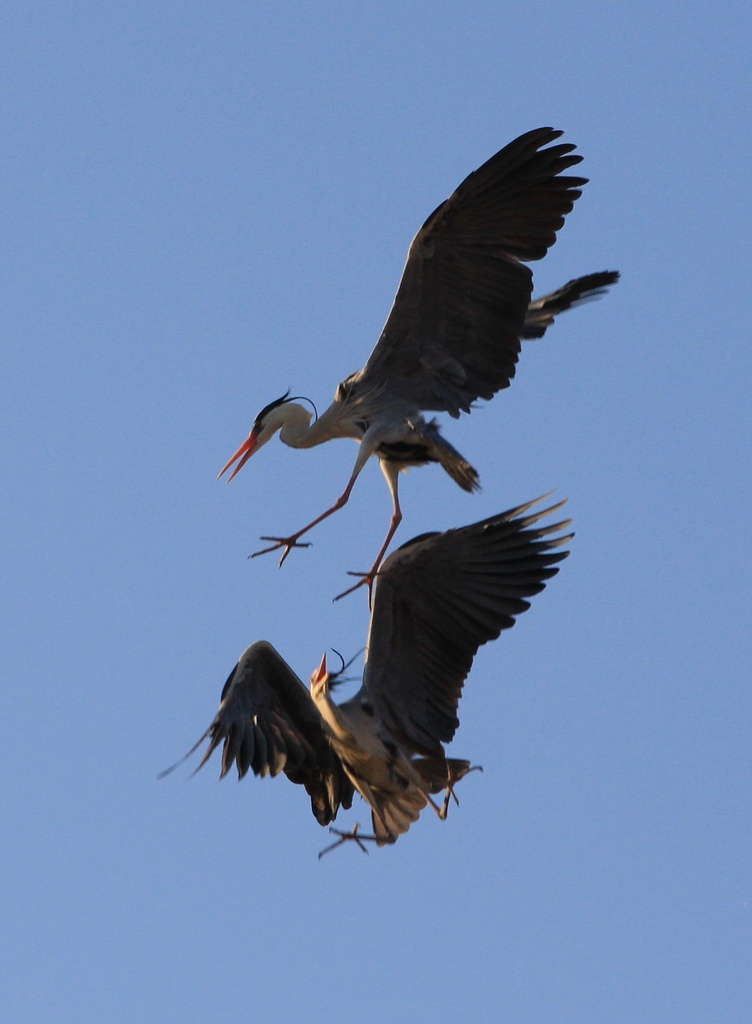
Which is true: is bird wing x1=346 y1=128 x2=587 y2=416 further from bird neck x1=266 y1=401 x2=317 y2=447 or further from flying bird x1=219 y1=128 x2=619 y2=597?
bird neck x1=266 y1=401 x2=317 y2=447

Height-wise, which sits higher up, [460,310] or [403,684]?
[460,310]

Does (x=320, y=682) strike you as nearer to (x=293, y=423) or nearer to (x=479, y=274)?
(x=293, y=423)

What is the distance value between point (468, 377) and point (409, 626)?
154 cm

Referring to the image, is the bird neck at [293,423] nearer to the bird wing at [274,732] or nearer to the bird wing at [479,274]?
the bird wing at [479,274]

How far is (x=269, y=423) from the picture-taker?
12547 millimetres

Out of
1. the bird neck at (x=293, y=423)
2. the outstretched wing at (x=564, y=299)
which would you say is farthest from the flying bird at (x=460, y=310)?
the outstretched wing at (x=564, y=299)

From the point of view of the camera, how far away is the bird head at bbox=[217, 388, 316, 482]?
Result: 40.6ft

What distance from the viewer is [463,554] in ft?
35.0

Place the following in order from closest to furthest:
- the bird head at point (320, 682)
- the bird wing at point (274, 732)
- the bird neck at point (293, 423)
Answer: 1. the bird wing at point (274, 732)
2. the bird head at point (320, 682)
3. the bird neck at point (293, 423)

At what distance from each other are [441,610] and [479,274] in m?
1.97

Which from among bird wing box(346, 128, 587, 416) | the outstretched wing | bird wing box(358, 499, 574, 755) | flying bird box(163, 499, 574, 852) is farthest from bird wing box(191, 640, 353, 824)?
the outstretched wing

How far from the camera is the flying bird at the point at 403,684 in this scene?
34.8ft

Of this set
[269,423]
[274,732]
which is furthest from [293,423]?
[274,732]

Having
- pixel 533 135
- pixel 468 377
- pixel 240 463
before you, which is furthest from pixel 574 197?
pixel 240 463
